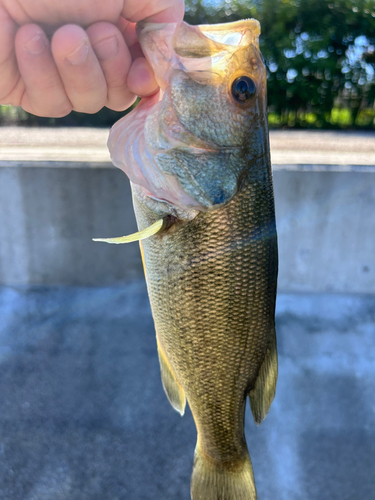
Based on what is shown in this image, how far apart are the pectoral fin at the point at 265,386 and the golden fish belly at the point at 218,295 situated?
2cm

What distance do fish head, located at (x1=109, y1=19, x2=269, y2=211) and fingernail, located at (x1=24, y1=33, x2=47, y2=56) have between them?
0.84 feet

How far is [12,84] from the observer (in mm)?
1144

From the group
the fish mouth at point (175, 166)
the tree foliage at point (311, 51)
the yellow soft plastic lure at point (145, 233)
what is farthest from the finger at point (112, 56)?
the tree foliage at point (311, 51)

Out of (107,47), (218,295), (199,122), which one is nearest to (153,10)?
(107,47)

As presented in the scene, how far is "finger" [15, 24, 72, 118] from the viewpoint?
942 millimetres

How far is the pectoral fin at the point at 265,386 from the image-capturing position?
1.31m

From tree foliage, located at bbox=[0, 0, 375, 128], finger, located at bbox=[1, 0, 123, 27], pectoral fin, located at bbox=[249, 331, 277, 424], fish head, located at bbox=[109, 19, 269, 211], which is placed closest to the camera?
finger, located at bbox=[1, 0, 123, 27]

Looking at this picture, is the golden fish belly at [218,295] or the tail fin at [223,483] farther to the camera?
the tail fin at [223,483]

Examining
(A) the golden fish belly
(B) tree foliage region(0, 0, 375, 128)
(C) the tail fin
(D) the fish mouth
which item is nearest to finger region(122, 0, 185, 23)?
(D) the fish mouth

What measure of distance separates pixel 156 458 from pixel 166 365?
4.07 ft

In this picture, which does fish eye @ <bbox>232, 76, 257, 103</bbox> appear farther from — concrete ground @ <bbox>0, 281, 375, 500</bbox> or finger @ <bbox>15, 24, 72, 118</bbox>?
concrete ground @ <bbox>0, 281, 375, 500</bbox>

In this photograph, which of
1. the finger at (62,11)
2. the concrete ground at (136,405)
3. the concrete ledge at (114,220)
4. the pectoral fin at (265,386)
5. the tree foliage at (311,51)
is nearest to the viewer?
the finger at (62,11)

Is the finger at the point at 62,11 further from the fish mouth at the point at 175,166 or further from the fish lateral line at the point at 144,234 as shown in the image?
the fish lateral line at the point at 144,234

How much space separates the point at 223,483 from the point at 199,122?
125cm
